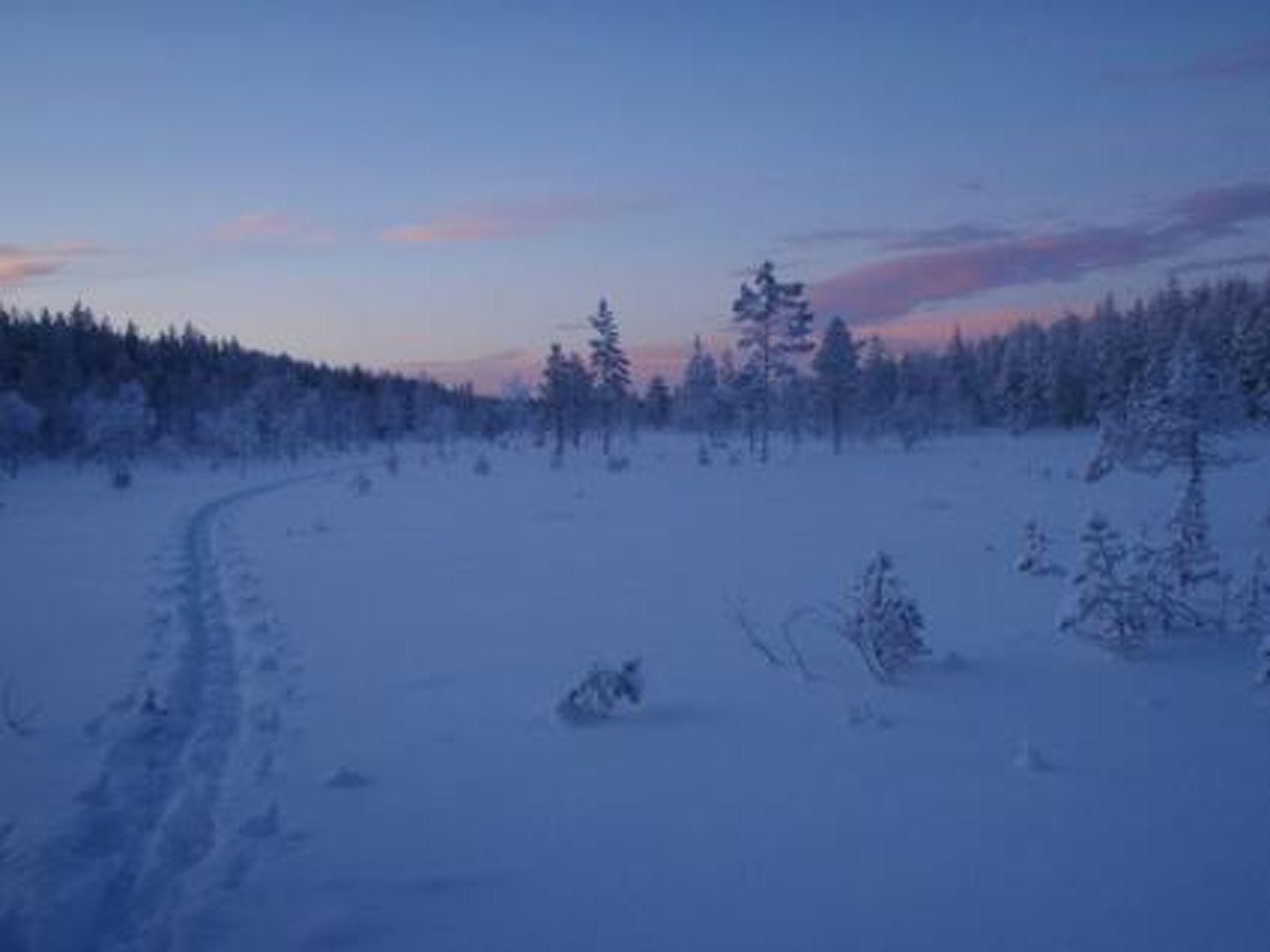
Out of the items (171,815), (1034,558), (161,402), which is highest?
(161,402)

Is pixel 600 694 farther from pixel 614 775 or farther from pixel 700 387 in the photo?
pixel 700 387

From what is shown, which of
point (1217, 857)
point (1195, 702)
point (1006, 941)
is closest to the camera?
point (1006, 941)

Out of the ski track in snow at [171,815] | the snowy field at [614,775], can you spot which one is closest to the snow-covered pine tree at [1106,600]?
the snowy field at [614,775]

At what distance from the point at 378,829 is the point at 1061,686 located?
647cm

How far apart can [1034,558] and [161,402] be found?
100961 millimetres

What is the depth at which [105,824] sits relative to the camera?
693 centimetres

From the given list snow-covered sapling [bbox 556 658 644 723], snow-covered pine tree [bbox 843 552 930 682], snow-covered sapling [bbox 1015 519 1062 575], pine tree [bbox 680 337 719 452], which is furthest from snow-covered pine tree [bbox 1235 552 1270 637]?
pine tree [bbox 680 337 719 452]

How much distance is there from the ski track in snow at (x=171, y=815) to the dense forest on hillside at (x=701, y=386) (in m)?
48.3

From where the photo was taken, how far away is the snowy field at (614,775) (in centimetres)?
555

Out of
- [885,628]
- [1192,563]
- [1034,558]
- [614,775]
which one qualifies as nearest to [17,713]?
[614,775]

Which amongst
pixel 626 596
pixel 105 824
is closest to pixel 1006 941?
pixel 105 824

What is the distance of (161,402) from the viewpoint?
100312 millimetres

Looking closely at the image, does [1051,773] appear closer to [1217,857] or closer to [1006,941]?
[1217,857]

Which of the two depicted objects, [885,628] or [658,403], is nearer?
[885,628]
